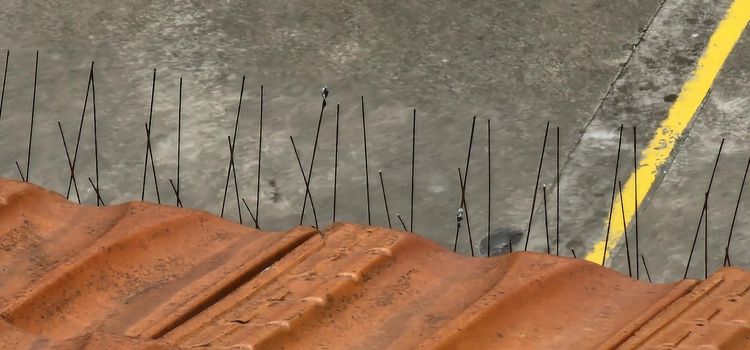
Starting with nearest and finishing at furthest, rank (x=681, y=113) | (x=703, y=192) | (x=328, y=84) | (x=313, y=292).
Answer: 1. (x=313, y=292)
2. (x=703, y=192)
3. (x=681, y=113)
4. (x=328, y=84)

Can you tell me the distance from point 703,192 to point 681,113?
590mm

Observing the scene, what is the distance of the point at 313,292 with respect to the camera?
289 cm

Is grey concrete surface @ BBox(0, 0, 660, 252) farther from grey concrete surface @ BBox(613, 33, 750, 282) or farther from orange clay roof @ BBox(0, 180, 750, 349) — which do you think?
orange clay roof @ BBox(0, 180, 750, 349)

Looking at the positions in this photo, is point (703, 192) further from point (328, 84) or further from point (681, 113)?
point (328, 84)

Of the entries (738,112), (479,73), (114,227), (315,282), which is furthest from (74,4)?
(315,282)

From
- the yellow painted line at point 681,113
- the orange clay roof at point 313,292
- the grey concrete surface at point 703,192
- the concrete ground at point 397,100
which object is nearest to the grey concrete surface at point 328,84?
the concrete ground at point 397,100

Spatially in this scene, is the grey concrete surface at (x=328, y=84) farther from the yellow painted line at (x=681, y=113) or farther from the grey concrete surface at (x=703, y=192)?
the grey concrete surface at (x=703, y=192)

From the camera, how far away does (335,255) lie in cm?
303

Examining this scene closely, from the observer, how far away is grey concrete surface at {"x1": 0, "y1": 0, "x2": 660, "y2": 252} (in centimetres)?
583

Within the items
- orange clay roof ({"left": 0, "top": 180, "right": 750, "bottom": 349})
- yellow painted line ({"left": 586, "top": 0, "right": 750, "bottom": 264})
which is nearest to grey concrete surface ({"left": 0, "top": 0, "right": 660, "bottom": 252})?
yellow painted line ({"left": 586, "top": 0, "right": 750, "bottom": 264})

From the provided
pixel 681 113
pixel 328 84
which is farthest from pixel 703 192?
pixel 328 84

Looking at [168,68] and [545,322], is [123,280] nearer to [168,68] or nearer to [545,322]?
[545,322]

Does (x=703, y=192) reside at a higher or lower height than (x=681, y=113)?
lower

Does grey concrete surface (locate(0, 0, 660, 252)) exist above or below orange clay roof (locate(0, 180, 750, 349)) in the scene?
below
